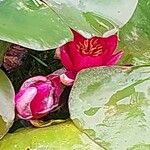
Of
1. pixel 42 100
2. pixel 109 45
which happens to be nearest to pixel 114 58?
pixel 109 45

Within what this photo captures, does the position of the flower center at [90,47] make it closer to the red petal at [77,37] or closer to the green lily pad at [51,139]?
the red petal at [77,37]

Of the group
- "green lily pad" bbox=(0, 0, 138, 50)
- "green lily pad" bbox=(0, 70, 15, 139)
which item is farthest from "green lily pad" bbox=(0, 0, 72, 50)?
"green lily pad" bbox=(0, 70, 15, 139)

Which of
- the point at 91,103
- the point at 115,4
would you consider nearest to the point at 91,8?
the point at 115,4

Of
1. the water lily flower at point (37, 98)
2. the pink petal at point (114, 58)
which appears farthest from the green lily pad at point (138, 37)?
the water lily flower at point (37, 98)

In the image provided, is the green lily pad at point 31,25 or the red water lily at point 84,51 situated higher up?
the green lily pad at point 31,25

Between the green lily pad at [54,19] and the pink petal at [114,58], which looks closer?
the green lily pad at [54,19]

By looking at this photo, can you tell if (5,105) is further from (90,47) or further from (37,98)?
(90,47)
